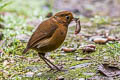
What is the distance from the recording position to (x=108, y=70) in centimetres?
375

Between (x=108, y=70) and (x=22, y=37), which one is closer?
(x=108, y=70)

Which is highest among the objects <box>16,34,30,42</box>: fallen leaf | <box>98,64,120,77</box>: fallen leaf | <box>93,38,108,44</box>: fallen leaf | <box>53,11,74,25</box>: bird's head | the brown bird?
<box>53,11,74,25</box>: bird's head

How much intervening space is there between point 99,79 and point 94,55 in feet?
3.45

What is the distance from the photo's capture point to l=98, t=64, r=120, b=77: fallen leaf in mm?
3654

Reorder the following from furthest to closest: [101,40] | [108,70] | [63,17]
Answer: [101,40] < [63,17] < [108,70]

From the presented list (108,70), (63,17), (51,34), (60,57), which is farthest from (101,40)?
(108,70)

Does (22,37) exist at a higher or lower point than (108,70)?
higher

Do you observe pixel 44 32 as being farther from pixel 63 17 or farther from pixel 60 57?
pixel 60 57

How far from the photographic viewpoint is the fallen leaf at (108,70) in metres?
3.65

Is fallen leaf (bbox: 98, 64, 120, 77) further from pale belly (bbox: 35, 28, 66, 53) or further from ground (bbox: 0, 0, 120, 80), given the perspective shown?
pale belly (bbox: 35, 28, 66, 53)

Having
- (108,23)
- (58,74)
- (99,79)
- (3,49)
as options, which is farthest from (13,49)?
(108,23)

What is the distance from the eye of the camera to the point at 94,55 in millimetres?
4617

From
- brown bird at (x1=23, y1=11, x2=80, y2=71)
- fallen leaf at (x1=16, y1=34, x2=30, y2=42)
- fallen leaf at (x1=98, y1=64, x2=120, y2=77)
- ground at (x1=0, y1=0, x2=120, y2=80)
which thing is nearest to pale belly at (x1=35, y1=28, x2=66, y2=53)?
brown bird at (x1=23, y1=11, x2=80, y2=71)

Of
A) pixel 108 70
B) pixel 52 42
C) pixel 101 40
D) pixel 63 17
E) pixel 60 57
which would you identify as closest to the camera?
pixel 108 70
